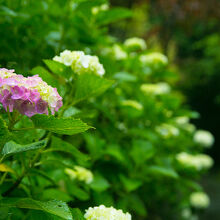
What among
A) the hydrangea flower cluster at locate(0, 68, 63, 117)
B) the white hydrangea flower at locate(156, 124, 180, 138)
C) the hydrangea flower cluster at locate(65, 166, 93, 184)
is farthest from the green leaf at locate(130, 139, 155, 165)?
the hydrangea flower cluster at locate(0, 68, 63, 117)

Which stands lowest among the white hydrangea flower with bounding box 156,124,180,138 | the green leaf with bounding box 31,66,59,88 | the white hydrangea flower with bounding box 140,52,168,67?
the green leaf with bounding box 31,66,59,88

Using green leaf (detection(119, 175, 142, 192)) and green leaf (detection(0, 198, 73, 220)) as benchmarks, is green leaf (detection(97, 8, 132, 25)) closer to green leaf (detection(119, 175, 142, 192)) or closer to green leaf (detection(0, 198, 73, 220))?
green leaf (detection(119, 175, 142, 192))

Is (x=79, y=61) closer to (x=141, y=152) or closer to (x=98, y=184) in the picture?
(x=98, y=184)

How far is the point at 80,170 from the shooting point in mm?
1301

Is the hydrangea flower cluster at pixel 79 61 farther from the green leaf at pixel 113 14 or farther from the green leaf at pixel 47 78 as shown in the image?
the green leaf at pixel 113 14

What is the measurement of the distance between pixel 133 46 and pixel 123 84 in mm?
247

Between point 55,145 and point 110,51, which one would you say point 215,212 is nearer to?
point 110,51

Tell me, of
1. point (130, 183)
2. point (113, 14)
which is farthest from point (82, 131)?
point (113, 14)

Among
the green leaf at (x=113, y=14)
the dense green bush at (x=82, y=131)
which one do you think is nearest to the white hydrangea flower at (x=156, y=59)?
the dense green bush at (x=82, y=131)

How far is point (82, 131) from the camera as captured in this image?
26.5 inches

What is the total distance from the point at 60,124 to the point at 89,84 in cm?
32

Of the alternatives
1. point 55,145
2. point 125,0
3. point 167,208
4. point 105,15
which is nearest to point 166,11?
point 125,0

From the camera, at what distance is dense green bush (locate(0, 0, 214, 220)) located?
70 centimetres

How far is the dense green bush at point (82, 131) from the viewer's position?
2.31 ft
